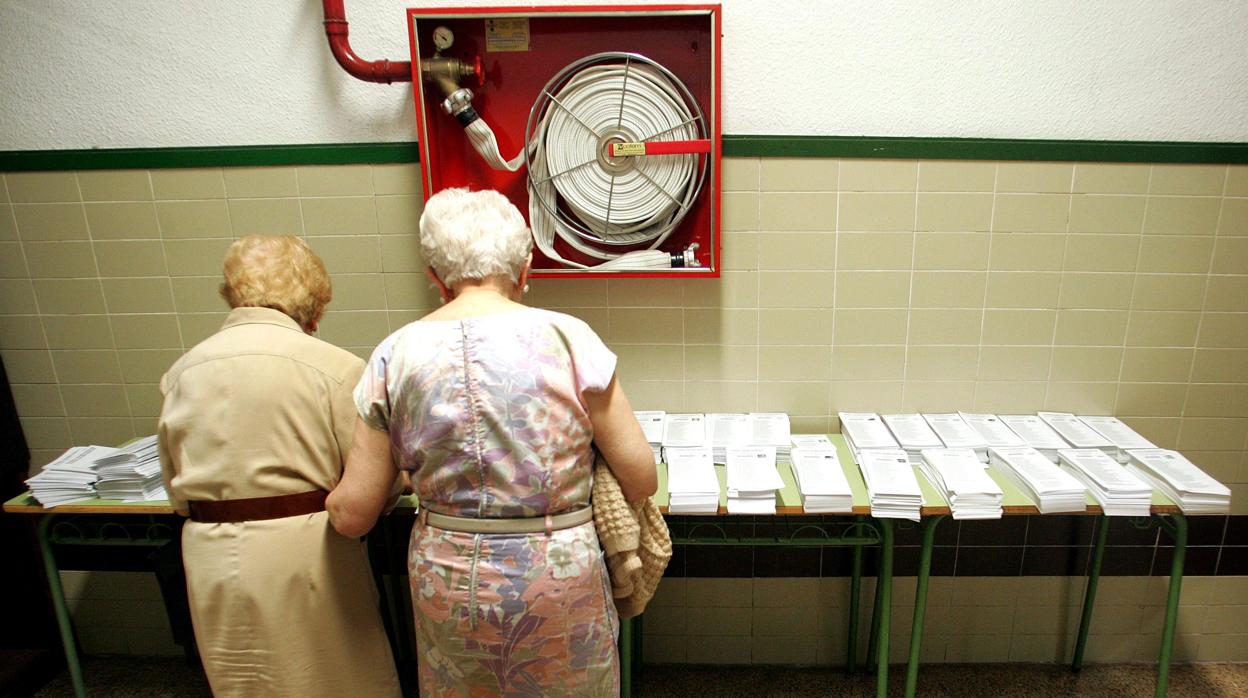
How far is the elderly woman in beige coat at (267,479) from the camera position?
1.53m

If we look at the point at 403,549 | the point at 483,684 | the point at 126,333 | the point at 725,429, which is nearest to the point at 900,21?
the point at 725,429

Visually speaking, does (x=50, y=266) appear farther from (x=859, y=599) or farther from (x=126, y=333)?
(x=859, y=599)

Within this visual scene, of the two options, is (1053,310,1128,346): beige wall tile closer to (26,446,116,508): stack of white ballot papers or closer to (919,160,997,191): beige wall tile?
(919,160,997,191): beige wall tile

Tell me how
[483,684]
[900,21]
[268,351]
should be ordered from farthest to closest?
[900,21] < [268,351] < [483,684]

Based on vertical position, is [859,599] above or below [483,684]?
below

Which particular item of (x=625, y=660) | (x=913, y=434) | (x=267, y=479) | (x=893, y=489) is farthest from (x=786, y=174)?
(x=267, y=479)

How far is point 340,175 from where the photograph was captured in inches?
88.2

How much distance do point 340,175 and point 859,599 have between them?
7.80 feet

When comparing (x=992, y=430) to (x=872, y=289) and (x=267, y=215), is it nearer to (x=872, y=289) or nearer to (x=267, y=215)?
(x=872, y=289)

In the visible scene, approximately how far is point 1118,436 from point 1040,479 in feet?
1.82

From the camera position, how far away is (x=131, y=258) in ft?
7.65

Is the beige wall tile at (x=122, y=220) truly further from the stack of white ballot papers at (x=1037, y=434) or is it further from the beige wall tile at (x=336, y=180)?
the stack of white ballot papers at (x=1037, y=434)

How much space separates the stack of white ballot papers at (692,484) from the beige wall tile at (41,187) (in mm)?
2216

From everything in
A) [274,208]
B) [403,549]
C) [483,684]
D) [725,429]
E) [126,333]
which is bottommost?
[403,549]
